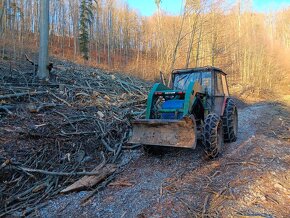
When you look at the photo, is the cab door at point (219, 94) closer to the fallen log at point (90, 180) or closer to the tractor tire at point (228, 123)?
the tractor tire at point (228, 123)

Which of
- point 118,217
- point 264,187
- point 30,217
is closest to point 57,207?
point 30,217

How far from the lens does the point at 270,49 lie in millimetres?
35250

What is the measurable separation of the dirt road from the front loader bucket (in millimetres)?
609

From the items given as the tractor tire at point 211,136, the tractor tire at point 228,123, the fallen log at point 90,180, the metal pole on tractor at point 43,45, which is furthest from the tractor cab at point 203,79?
the metal pole on tractor at point 43,45

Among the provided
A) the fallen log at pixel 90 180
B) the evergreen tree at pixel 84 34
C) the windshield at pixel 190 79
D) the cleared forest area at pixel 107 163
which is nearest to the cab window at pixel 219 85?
the windshield at pixel 190 79

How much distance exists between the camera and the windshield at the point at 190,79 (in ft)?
23.9

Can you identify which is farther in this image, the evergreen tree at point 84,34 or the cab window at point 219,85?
the evergreen tree at point 84,34

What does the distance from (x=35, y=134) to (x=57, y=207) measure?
97.5 inches

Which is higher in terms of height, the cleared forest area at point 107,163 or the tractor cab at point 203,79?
the tractor cab at point 203,79

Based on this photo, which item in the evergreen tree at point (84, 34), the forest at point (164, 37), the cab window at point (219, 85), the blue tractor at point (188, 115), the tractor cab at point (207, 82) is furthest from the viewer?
the evergreen tree at point (84, 34)

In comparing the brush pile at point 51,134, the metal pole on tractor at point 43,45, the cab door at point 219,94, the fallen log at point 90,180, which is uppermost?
the metal pole on tractor at point 43,45

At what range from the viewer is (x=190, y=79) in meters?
7.46

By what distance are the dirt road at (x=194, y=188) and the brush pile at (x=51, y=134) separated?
71 centimetres

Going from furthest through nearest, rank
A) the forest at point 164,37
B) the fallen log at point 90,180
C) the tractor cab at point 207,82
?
the forest at point 164,37 < the tractor cab at point 207,82 < the fallen log at point 90,180
